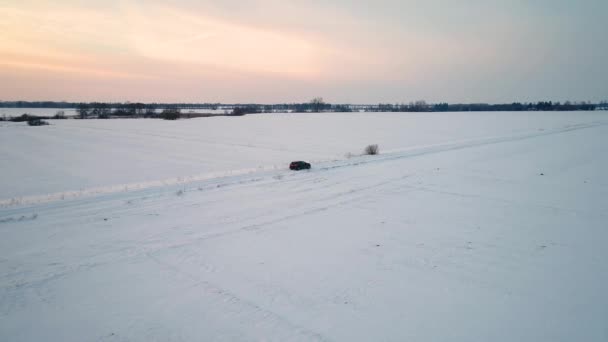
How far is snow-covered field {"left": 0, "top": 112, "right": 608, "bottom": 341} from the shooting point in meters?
5.76

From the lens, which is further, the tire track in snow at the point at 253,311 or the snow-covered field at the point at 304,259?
the snow-covered field at the point at 304,259

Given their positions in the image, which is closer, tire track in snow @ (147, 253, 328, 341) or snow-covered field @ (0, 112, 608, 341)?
tire track in snow @ (147, 253, 328, 341)

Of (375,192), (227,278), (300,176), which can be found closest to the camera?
(227,278)

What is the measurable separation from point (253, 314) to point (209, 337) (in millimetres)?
868

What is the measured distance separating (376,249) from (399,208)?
4095 mm

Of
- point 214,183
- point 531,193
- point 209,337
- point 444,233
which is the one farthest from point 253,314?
point 531,193

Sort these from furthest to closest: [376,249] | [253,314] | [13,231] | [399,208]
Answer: [399,208] → [13,231] → [376,249] → [253,314]

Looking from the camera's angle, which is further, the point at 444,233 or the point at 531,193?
the point at 531,193

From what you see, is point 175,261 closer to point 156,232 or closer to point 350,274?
point 156,232

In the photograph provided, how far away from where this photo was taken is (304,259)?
323 inches

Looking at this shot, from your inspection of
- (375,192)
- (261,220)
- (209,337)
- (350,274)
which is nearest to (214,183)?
(261,220)

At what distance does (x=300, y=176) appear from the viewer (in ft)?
58.4

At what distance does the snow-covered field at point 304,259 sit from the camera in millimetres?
5758

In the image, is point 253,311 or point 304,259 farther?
point 304,259
